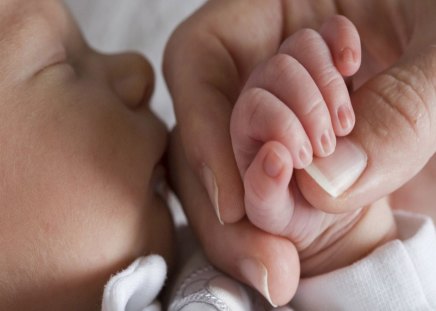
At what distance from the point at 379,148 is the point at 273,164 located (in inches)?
4.5

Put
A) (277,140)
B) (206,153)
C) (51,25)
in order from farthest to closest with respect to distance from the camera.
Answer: (51,25)
(206,153)
(277,140)

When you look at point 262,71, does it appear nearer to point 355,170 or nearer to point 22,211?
point 355,170

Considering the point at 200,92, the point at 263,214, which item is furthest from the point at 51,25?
the point at 263,214

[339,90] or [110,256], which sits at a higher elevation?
[339,90]

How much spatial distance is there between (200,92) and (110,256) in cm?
19

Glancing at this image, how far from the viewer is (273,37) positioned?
80 centimetres

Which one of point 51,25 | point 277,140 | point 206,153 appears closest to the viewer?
point 277,140

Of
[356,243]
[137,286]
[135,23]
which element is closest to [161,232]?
[137,286]

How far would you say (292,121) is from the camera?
53cm

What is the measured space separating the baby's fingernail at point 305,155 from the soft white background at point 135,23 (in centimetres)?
70

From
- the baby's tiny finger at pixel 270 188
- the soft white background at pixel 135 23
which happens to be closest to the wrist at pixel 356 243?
the baby's tiny finger at pixel 270 188

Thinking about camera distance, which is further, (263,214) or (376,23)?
(376,23)

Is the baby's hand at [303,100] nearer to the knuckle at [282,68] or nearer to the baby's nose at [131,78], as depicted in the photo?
the knuckle at [282,68]

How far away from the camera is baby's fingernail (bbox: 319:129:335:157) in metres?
0.54
